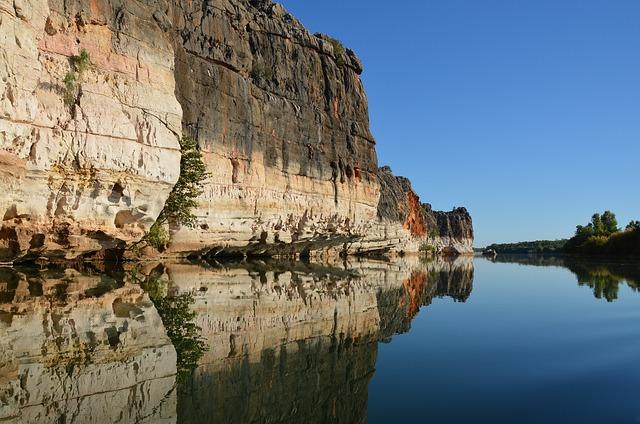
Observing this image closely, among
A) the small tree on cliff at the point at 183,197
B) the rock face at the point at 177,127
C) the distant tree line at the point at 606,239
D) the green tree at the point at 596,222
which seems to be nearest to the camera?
the rock face at the point at 177,127

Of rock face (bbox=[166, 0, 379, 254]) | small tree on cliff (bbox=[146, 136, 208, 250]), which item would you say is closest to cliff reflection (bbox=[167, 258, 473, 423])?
small tree on cliff (bbox=[146, 136, 208, 250])

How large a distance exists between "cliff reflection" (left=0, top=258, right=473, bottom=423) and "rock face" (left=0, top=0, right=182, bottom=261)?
440cm

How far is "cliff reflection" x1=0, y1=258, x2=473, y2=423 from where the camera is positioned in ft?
18.4

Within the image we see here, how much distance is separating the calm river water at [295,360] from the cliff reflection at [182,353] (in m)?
0.03

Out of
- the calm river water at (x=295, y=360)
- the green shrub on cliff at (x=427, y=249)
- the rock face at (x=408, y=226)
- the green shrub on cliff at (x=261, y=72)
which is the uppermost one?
the green shrub on cliff at (x=261, y=72)

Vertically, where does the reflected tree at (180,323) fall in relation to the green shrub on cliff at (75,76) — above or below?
below

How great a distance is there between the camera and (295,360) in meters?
7.96

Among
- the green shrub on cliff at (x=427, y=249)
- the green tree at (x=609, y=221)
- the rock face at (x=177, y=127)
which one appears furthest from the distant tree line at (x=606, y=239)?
the rock face at (x=177, y=127)

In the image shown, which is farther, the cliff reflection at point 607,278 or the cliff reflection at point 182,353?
the cliff reflection at point 607,278

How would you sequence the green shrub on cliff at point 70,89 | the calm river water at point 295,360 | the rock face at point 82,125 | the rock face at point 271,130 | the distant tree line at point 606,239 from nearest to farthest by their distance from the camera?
the calm river water at point 295,360 < the rock face at point 82,125 < the green shrub on cliff at point 70,89 < the rock face at point 271,130 < the distant tree line at point 606,239

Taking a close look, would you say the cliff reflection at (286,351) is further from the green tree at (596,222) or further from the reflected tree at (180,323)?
the green tree at (596,222)

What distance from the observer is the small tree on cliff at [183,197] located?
26.5 metres

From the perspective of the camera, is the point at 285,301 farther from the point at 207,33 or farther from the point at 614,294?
the point at 207,33

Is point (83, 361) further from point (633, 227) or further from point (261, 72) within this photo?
point (633, 227)
